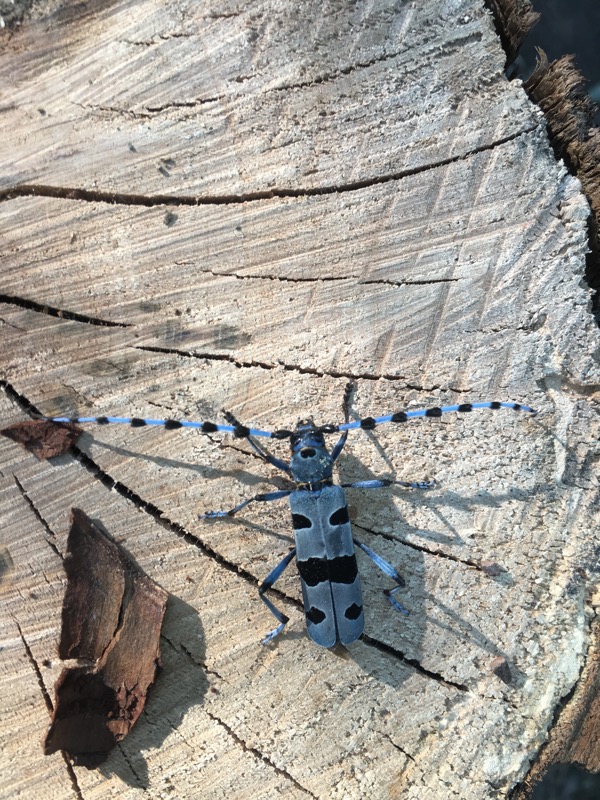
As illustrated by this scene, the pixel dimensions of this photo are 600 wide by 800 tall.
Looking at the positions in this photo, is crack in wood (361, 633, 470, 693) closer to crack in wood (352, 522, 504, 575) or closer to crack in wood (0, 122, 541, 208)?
crack in wood (352, 522, 504, 575)

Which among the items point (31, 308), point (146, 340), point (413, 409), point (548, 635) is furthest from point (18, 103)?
point (548, 635)

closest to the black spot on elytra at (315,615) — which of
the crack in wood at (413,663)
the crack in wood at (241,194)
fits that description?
the crack in wood at (413,663)

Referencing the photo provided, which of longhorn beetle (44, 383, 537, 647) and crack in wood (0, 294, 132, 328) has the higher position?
crack in wood (0, 294, 132, 328)

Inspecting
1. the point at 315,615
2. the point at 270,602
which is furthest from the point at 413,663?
the point at 270,602

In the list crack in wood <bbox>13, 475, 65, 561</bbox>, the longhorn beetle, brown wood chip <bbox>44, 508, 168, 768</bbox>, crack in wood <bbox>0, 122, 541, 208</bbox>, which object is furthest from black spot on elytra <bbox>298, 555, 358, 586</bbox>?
crack in wood <bbox>0, 122, 541, 208</bbox>

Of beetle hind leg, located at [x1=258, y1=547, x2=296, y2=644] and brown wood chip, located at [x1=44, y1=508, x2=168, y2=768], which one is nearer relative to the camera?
brown wood chip, located at [x1=44, y1=508, x2=168, y2=768]
